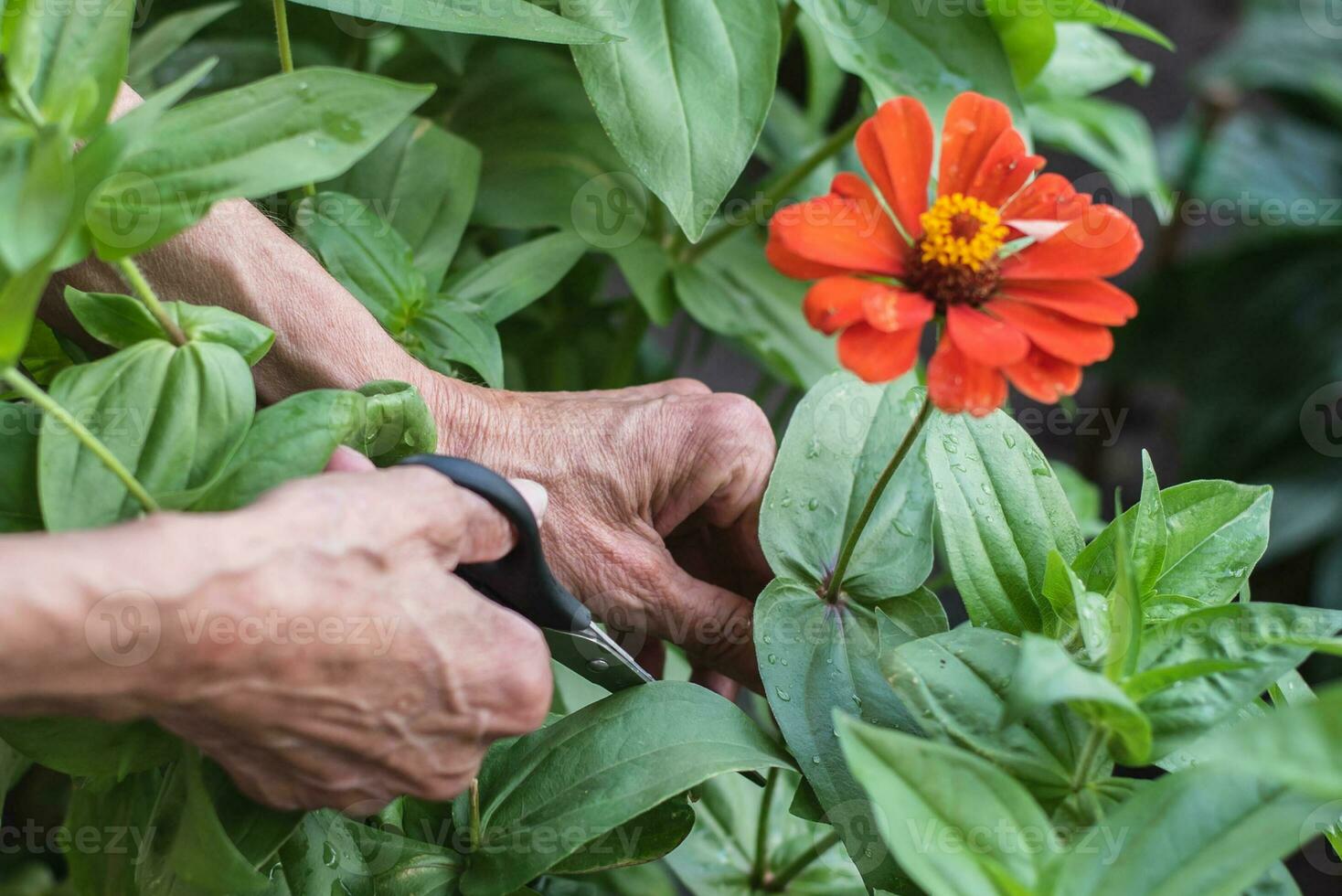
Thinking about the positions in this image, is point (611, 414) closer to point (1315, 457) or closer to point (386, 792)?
point (386, 792)

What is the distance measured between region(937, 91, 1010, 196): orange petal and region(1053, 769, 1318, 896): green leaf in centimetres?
21

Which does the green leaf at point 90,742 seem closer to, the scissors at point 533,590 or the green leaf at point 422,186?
the scissors at point 533,590

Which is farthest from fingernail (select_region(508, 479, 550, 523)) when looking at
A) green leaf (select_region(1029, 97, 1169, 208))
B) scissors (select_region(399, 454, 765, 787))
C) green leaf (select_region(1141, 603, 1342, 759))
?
green leaf (select_region(1029, 97, 1169, 208))

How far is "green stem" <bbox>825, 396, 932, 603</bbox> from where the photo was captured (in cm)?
41

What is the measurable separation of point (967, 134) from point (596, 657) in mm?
246

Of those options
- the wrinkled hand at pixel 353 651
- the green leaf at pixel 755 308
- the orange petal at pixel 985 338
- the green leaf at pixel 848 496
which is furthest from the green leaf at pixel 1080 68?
the wrinkled hand at pixel 353 651

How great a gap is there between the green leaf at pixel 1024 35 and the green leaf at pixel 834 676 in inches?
13.8

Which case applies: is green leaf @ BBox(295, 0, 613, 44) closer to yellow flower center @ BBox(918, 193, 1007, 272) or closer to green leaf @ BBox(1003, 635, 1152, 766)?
yellow flower center @ BBox(918, 193, 1007, 272)

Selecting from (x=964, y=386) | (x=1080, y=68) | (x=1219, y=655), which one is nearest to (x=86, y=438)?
(x=964, y=386)

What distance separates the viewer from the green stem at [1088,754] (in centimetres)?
39

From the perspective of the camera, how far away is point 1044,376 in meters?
0.37

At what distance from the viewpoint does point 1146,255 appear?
1.63m

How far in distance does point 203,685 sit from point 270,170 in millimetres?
155

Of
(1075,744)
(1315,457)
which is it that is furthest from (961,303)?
(1315,457)
